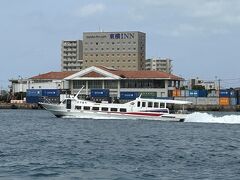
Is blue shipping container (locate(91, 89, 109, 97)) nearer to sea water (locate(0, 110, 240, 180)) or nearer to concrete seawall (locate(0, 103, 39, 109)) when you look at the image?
concrete seawall (locate(0, 103, 39, 109))

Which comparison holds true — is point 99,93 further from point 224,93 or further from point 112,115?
point 112,115

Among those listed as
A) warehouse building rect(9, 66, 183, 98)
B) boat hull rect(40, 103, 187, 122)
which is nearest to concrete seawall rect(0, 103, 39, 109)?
warehouse building rect(9, 66, 183, 98)

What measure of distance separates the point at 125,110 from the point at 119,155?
32.8 metres

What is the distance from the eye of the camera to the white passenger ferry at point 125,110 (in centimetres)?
5978

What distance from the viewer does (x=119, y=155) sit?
2858 centimetres

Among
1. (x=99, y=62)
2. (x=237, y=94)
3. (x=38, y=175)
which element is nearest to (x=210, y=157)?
(x=38, y=175)

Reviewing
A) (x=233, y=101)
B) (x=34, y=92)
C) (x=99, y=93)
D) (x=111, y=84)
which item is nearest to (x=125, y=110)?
(x=99, y=93)

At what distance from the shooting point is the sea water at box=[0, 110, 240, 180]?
2309cm

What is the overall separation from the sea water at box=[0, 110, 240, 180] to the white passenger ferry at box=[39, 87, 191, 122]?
15.9m

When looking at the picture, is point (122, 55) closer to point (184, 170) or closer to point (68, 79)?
point (68, 79)

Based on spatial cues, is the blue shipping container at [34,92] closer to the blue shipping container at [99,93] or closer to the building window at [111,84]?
the blue shipping container at [99,93]

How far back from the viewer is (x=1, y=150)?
3028cm

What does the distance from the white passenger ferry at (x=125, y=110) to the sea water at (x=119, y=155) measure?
52.2ft

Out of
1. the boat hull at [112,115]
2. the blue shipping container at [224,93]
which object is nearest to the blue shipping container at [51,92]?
the blue shipping container at [224,93]
